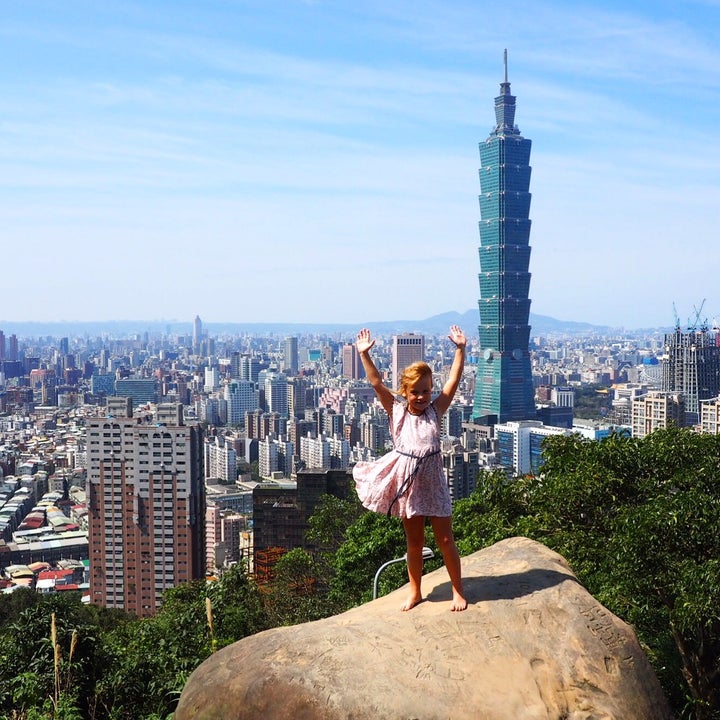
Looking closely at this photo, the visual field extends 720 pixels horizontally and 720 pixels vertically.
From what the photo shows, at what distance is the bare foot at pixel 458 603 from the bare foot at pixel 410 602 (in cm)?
12

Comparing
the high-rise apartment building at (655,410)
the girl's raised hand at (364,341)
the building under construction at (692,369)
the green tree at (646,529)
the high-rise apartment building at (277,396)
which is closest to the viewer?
the girl's raised hand at (364,341)

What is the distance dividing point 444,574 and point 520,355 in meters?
62.4

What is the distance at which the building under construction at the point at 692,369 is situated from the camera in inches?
2089

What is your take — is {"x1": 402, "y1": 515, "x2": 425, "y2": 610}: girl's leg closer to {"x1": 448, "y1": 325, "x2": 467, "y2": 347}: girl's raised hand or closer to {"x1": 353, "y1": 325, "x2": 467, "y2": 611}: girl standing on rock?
{"x1": 353, "y1": 325, "x2": 467, "y2": 611}: girl standing on rock

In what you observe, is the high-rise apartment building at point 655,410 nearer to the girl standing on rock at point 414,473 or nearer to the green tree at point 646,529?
the green tree at point 646,529

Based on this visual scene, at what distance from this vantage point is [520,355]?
6450 cm

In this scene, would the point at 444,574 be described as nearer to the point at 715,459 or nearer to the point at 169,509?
the point at 715,459

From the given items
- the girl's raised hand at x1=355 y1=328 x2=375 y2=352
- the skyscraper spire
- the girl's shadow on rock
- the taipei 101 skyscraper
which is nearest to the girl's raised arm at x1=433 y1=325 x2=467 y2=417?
the girl's raised hand at x1=355 y1=328 x2=375 y2=352

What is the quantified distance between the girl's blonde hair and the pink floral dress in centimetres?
10

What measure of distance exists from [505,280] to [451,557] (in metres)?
62.5

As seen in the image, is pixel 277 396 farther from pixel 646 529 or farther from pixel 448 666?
pixel 448 666

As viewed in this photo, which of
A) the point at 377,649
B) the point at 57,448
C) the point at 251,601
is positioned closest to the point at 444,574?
the point at 377,649

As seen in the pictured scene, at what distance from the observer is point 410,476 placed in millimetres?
2873

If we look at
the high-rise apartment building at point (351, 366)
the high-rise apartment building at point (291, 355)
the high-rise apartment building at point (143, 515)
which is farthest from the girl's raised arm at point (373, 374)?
the high-rise apartment building at point (291, 355)
